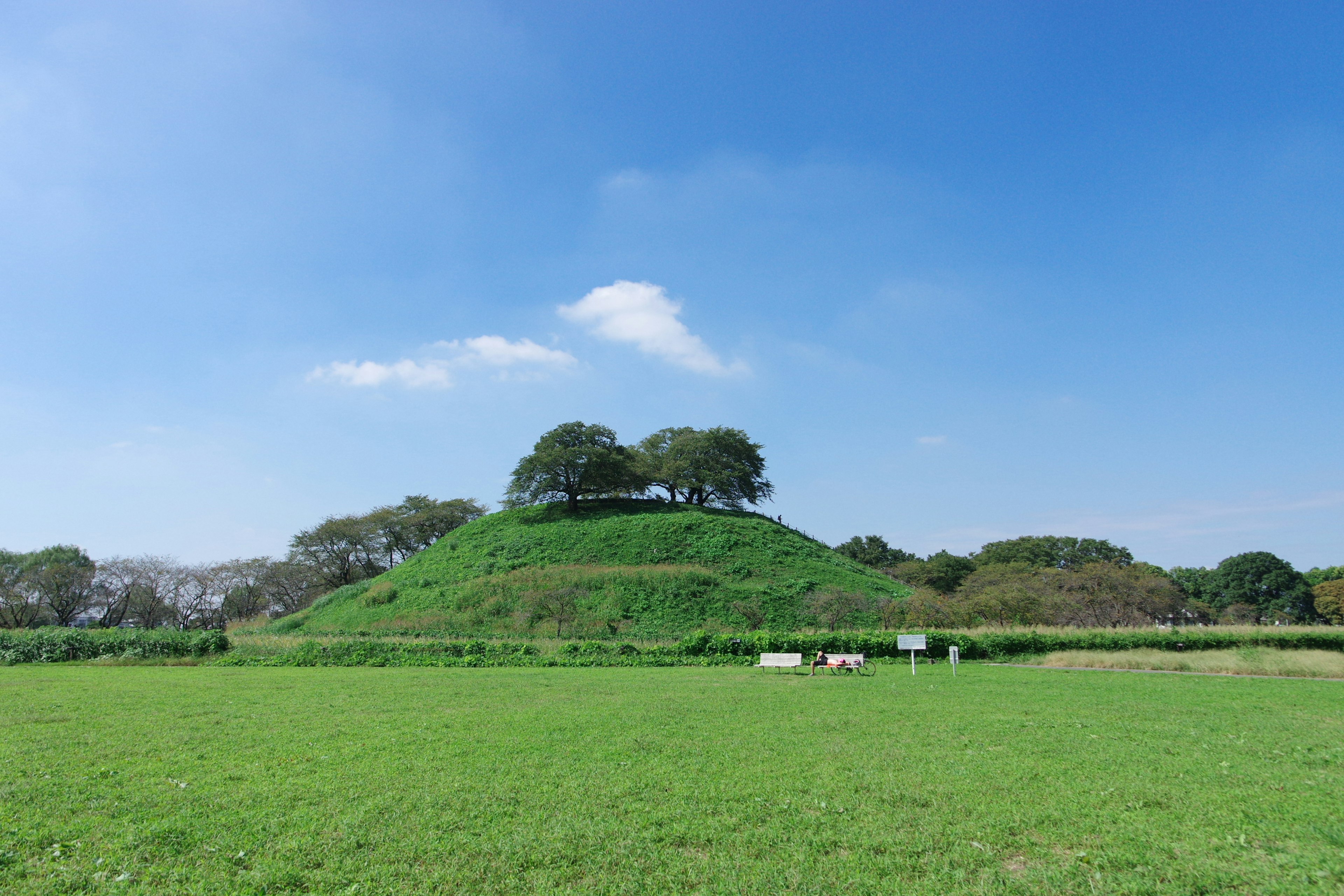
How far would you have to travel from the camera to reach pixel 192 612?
3088 inches

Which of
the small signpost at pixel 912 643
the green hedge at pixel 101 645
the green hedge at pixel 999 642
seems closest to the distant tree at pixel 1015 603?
the green hedge at pixel 999 642

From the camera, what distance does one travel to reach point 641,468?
237ft

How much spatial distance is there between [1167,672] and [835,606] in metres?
19.4

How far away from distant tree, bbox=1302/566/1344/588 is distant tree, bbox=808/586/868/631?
8216cm

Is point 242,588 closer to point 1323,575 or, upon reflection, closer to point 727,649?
point 727,649

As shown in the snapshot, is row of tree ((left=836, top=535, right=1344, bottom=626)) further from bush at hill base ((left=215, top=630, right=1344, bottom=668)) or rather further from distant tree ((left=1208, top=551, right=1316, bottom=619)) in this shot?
bush at hill base ((left=215, top=630, right=1344, bottom=668))

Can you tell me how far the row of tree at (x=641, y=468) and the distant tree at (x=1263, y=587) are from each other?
62500 millimetres

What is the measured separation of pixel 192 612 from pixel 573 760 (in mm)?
88569

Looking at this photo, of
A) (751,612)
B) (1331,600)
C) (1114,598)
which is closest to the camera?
(751,612)

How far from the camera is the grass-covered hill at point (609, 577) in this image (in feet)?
152

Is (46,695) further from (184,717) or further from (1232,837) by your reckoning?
(1232,837)

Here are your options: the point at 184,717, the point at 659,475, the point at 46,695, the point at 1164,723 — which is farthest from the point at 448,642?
the point at 659,475

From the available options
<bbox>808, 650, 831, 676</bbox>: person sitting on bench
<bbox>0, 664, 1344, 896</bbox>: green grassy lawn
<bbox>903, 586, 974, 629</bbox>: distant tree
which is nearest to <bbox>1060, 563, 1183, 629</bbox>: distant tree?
<bbox>903, 586, 974, 629</bbox>: distant tree

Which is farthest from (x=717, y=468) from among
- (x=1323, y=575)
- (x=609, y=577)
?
(x=1323, y=575)
